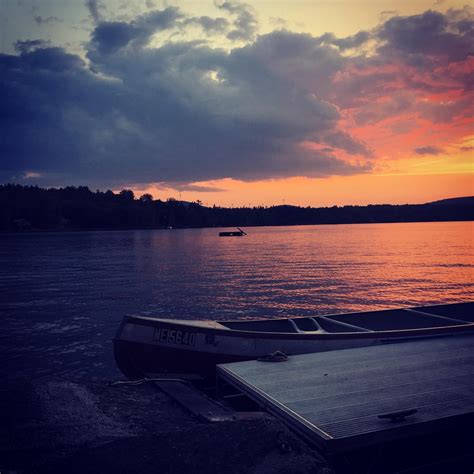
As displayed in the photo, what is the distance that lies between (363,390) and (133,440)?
398 cm

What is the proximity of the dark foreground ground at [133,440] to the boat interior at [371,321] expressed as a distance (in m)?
6.19

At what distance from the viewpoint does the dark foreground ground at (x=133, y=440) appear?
5715 mm

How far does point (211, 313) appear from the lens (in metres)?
28.7

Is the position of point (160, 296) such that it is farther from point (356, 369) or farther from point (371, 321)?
point (356, 369)

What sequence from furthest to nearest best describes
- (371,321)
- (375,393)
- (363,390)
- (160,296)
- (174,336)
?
(160,296) → (371,321) → (174,336) → (363,390) → (375,393)

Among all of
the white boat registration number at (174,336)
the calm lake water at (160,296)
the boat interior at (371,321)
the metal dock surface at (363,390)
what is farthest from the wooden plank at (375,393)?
the calm lake water at (160,296)

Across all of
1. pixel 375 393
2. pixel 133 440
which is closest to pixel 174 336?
pixel 133 440

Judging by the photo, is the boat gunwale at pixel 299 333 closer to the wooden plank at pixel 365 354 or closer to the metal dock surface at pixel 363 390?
the wooden plank at pixel 365 354

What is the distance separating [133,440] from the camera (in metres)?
6.37

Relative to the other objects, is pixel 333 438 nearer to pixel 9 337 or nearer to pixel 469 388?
pixel 469 388

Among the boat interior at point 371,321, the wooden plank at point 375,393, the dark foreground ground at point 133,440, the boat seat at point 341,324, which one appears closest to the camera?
the dark foreground ground at point 133,440

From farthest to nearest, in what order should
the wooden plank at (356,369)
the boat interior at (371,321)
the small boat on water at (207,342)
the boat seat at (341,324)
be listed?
the boat interior at (371,321) → the boat seat at (341,324) → the small boat on water at (207,342) → the wooden plank at (356,369)

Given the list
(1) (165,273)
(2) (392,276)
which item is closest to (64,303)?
(1) (165,273)

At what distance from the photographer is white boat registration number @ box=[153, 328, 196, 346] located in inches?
476
